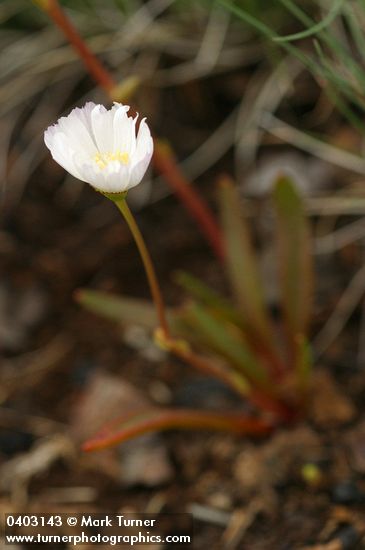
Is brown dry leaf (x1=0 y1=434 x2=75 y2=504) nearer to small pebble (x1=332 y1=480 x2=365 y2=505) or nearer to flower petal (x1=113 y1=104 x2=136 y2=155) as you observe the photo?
small pebble (x1=332 y1=480 x2=365 y2=505)

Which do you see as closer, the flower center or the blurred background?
the flower center

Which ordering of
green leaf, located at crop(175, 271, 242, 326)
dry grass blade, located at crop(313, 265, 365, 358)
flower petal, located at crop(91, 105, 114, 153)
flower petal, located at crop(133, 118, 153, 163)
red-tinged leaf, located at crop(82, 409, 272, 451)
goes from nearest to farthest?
flower petal, located at crop(133, 118, 153, 163)
flower petal, located at crop(91, 105, 114, 153)
red-tinged leaf, located at crop(82, 409, 272, 451)
green leaf, located at crop(175, 271, 242, 326)
dry grass blade, located at crop(313, 265, 365, 358)

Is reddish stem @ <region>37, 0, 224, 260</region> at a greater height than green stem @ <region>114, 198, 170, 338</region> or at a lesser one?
greater

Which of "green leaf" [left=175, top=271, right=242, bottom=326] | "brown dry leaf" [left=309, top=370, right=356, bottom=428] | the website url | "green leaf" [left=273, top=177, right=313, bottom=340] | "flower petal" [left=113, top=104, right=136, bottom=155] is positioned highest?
"green leaf" [left=273, top=177, right=313, bottom=340]

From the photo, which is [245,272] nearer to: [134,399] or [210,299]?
[210,299]

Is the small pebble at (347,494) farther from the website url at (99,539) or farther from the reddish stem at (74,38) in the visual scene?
the reddish stem at (74,38)

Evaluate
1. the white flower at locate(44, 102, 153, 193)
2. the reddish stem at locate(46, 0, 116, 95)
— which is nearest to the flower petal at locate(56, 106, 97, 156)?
the white flower at locate(44, 102, 153, 193)

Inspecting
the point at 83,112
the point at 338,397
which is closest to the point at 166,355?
the point at 338,397

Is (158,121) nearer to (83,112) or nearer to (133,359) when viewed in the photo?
(133,359)
